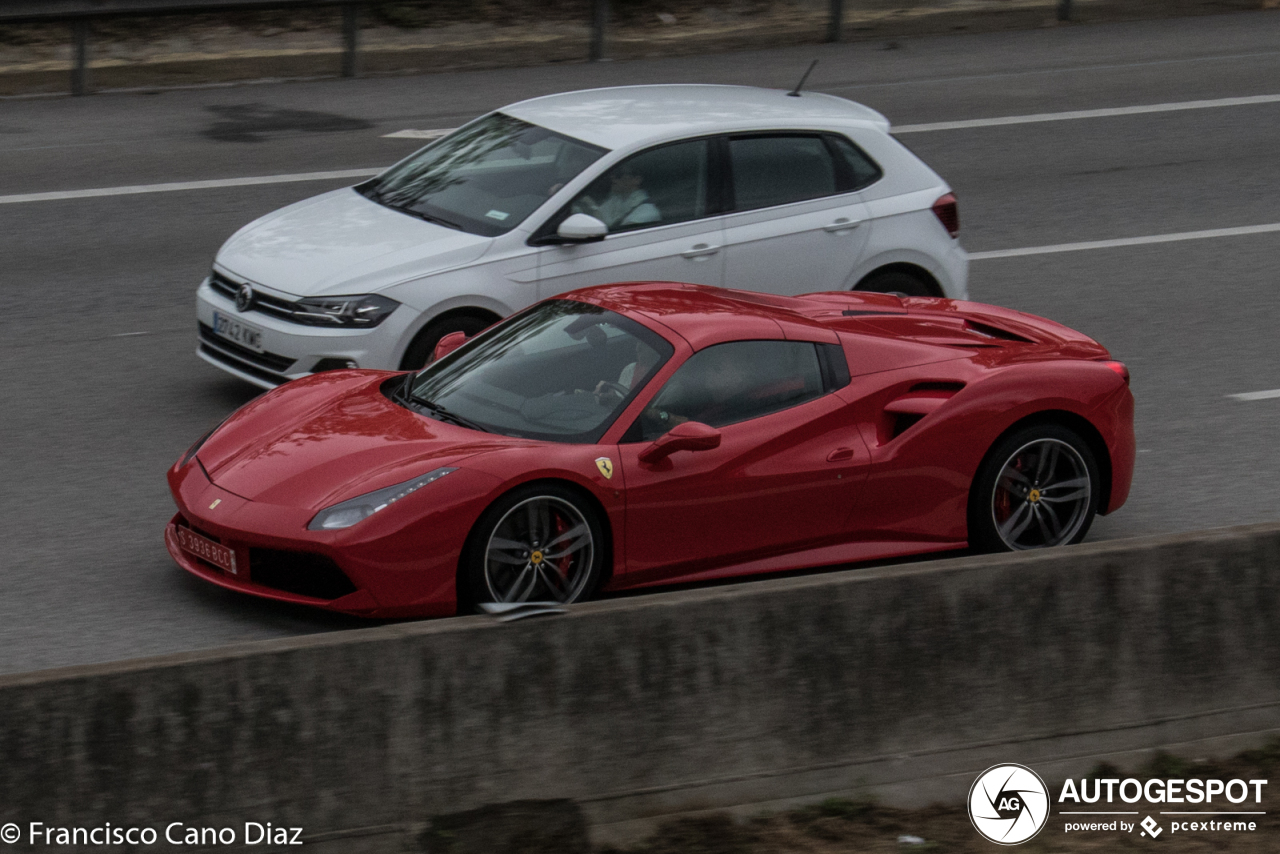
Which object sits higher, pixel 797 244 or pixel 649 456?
pixel 797 244

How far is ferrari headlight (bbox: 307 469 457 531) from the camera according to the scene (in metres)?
6.43

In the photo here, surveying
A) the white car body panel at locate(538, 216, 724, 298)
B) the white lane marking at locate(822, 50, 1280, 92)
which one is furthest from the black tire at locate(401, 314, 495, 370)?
the white lane marking at locate(822, 50, 1280, 92)

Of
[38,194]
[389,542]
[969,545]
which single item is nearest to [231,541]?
[389,542]

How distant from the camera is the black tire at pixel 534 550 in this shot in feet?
21.5

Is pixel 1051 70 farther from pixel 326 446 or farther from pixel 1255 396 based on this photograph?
pixel 326 446

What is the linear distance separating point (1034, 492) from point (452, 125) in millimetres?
9880

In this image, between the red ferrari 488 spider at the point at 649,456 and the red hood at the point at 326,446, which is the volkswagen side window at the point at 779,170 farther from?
the red hood at the point at 326,446

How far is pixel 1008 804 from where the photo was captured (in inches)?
233

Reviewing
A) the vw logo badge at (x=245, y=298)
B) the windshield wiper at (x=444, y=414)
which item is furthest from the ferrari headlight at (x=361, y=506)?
the vw logo badge at (x=245, y=298)

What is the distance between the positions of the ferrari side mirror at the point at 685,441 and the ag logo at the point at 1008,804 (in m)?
1.67

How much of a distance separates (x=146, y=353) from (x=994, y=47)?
12.6m

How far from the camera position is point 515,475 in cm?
657

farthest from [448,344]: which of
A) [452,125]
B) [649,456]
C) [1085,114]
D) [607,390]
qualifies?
[1085,114]

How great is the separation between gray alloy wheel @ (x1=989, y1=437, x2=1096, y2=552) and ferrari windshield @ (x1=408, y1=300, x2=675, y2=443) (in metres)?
1.69
